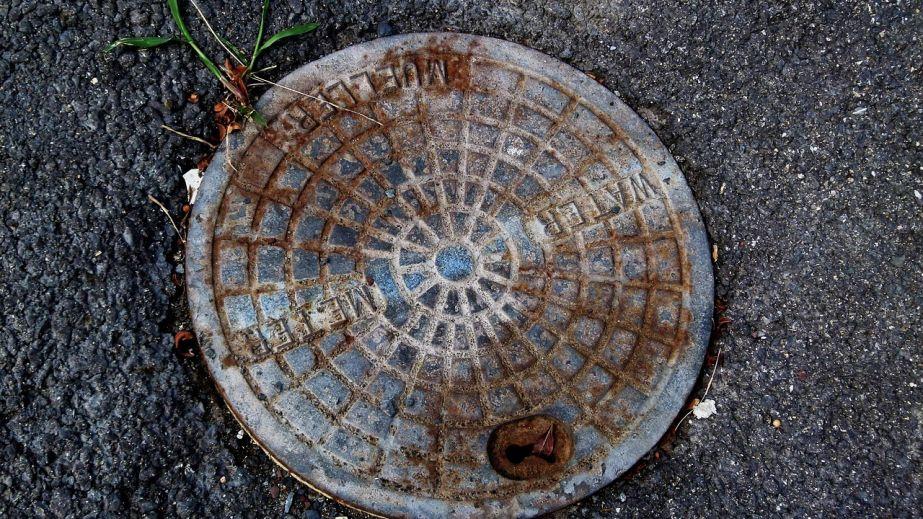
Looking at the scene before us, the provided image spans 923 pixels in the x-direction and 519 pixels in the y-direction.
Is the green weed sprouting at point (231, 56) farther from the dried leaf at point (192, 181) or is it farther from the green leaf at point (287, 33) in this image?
the dried leaf at point (192, 181)

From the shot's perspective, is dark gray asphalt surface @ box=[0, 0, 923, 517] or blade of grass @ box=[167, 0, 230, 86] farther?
blade of grass @ box=[167, 0, 230, 86]

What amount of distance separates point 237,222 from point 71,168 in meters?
0.55

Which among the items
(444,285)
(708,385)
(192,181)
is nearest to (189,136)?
(192,181)

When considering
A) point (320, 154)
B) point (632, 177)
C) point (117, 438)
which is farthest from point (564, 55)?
point (117, 438)

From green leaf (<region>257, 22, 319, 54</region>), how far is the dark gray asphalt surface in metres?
0.03

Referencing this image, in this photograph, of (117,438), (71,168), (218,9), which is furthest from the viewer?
(218,9)

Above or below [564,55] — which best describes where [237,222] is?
below

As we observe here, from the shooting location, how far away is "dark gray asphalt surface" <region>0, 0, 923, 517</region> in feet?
6.64

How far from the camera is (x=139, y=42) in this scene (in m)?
2.22

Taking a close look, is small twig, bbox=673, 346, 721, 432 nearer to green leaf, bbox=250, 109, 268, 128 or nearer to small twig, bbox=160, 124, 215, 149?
green leaf, bbox=250, 109, 268, 128

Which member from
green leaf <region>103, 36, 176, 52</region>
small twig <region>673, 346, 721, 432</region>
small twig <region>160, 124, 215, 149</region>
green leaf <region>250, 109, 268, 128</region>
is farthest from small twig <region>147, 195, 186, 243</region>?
small twig <region>673, 346, 721, 432</region>

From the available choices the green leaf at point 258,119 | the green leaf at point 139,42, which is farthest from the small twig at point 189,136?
the green leaf at point 139,42

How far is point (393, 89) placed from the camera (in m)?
2.24

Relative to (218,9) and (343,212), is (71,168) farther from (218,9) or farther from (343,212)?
(343,212)
